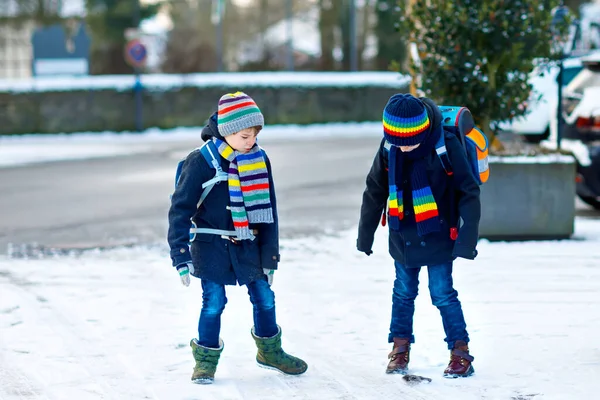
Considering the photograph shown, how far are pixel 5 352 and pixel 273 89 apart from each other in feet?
79.4

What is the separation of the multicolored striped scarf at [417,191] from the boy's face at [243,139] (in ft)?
2.13

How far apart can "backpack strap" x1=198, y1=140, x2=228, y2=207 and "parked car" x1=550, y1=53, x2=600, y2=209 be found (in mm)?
6181

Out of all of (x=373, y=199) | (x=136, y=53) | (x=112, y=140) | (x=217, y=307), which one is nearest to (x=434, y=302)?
(x=373, y=199)

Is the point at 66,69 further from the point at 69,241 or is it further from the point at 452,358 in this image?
the point at 452,358

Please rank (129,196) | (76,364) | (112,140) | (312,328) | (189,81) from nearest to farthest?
1. (76,364)
2. (312,328)
3. (129,196)
4. (112,140)
5. (189,81)

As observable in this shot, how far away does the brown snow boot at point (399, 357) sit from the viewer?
527 centimetres

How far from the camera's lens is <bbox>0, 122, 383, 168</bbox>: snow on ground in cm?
2059

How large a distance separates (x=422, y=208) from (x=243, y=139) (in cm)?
88

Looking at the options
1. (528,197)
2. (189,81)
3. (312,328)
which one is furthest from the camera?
(189,81)

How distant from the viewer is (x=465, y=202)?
16.3ft

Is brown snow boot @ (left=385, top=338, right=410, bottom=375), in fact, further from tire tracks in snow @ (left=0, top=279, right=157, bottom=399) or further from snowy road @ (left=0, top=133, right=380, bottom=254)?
snowy road @ (left=0, top=133, right=380, bottom=254)

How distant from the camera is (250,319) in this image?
6.50 metres

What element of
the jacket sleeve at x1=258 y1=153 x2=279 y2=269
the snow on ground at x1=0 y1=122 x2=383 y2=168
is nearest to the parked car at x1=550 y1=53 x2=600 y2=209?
the jacket sleeve at x1=258 y1=153 x2=279 y2=269

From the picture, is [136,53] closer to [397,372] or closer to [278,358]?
[278,358]
